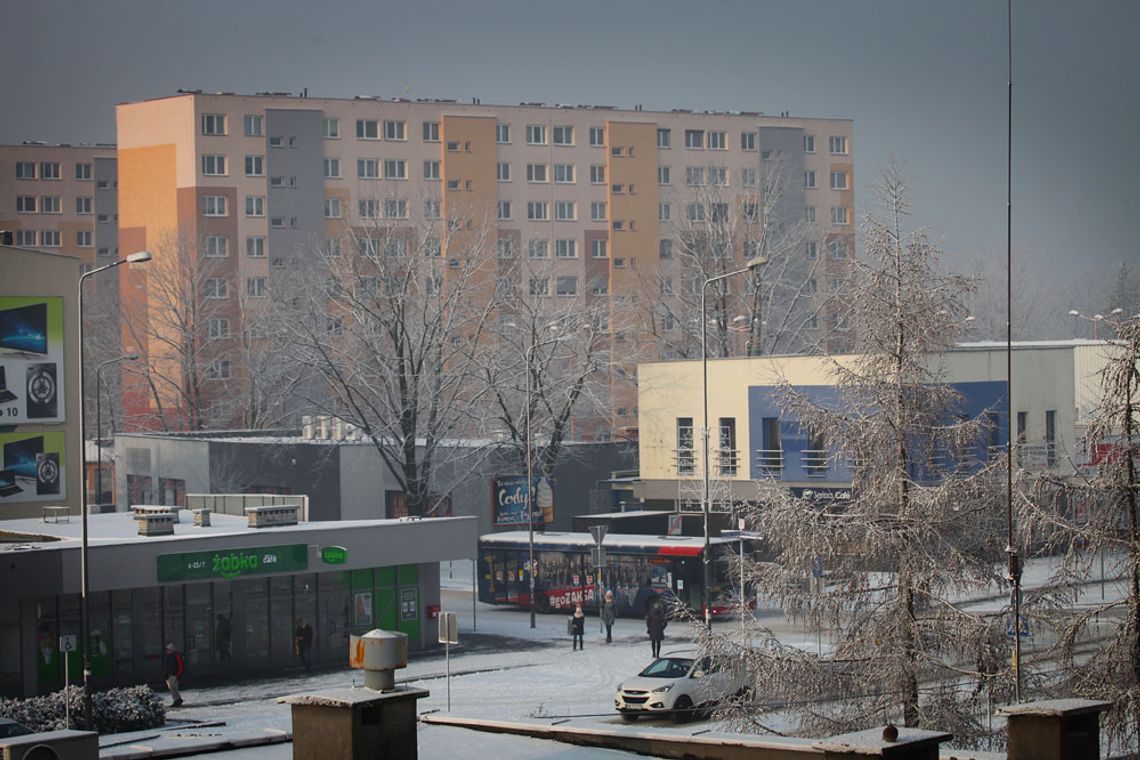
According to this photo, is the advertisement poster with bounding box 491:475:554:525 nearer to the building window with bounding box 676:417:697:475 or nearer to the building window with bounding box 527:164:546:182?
the building window with bounding box 676:417:697:475

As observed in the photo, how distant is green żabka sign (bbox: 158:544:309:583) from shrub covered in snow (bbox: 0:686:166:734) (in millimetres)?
5315

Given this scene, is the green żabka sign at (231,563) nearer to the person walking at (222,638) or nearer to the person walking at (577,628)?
the person walking at (222,638)

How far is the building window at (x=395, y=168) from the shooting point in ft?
293

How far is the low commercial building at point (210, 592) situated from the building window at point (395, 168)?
180ft

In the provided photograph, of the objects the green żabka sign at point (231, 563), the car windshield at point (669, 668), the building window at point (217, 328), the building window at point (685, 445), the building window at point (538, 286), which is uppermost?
the building window at point (538, 286)

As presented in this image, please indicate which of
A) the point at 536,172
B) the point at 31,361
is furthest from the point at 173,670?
the point at 536,172

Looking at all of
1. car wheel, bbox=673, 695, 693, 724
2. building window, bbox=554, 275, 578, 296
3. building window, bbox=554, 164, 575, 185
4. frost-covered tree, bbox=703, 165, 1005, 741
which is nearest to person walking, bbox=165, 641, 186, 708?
car wheel, bbox=673, 695, 693, 724

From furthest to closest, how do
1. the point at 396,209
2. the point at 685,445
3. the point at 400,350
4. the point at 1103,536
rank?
the point at 396,209, the point at 685,445, the point at 400,350, the point at 1103,536

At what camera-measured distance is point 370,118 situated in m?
89.4

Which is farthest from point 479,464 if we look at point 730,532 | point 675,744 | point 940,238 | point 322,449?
point 675,744

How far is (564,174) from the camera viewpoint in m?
91.7

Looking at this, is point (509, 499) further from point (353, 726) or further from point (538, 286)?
point (353, 726)

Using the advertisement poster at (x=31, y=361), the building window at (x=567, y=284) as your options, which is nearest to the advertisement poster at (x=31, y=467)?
the advertisement poster at (x=31, y=361)

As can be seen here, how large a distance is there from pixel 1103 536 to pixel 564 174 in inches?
3037
